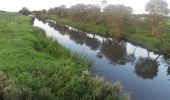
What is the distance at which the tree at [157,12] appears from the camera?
61562 millimetres

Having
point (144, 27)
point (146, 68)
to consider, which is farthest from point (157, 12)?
point (146, 68)

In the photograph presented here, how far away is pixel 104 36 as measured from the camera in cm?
6906

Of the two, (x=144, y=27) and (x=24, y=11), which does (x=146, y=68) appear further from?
(x=24, y=11)

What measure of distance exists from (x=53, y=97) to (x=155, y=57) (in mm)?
31934

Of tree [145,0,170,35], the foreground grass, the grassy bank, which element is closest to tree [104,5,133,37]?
the grassy bank

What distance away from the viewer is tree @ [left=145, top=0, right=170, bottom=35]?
61562mm

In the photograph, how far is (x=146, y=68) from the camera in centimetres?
3775

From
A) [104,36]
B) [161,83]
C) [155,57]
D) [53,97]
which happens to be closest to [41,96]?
[53,97]

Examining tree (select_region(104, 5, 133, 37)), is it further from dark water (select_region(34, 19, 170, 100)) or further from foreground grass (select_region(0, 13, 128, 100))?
foreground grass (select_region(0, 13, 128, 100))

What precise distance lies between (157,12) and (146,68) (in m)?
27.3

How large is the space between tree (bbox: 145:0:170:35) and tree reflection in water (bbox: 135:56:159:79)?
19525mm

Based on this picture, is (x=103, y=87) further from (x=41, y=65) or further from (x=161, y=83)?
(x=161, y=83)

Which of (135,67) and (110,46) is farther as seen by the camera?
(110,46)

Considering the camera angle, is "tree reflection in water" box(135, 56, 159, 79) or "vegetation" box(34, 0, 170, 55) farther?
"vegetation" box(34, 0, 170, 55)
